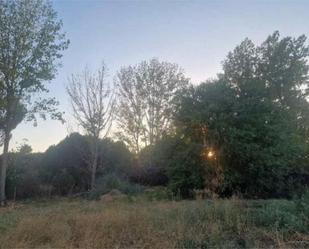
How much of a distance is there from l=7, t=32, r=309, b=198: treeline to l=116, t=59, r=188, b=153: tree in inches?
113

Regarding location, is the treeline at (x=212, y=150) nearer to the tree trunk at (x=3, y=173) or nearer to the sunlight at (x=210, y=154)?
the sunlight at (x=210, y=154)

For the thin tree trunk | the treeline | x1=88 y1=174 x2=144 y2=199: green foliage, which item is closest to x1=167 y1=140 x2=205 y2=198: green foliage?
the treeline

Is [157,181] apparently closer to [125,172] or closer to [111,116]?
[125,172]

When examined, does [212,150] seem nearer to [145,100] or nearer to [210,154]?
[210,154]

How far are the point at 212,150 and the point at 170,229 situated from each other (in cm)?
834

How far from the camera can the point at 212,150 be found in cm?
1427

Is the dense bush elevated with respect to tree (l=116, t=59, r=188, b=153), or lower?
lower

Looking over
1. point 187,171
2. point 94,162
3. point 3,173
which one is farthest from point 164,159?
point 3,173

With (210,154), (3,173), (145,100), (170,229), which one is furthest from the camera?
(145,100)

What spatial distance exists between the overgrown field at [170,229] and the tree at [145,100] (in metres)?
18.8

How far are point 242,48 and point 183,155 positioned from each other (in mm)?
13945

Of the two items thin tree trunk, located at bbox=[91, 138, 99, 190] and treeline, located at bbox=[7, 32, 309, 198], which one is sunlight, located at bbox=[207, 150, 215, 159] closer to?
treeline, located at bbox=[7, 32, 309, 198]

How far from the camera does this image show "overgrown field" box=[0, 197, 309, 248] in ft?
18.7

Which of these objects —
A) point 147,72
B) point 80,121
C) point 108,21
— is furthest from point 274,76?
point 108,21
